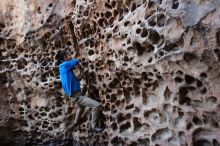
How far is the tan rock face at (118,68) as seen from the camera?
3504 millimetres

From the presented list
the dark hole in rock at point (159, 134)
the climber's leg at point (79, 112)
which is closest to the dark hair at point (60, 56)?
the climber's leg at point (79, 112)

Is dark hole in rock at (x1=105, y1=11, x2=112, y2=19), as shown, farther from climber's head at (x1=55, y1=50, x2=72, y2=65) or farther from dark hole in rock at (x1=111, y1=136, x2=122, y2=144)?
dark hole in rock at (x1=111, y1=136, x2=122, y2=144)

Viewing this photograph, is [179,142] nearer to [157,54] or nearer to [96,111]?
[157,54]

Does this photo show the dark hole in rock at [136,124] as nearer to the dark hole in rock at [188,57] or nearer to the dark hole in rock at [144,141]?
the dark hole in rock at [144,141]

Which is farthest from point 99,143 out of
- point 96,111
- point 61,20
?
point 61,20

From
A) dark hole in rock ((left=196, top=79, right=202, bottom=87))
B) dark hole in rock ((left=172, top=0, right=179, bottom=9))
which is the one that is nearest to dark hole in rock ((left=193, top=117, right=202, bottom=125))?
dark hole in rock ((left=196, top=79, right=202, bottom=87))

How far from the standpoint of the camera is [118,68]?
4465mm

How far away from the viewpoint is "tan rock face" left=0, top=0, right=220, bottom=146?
350 centimetres

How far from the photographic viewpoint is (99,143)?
491cm

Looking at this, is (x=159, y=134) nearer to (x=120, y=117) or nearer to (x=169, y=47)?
(x=120, y=117)

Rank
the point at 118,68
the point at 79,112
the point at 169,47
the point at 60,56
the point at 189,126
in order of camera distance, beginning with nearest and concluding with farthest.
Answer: the point at 189,126
the point at 169,47
the point at 118,68
the point at 79,112
the point at 60,56

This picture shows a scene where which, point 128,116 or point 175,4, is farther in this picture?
point 128,116

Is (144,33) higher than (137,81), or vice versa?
(144,33)

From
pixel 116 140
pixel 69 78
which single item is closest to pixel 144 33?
pixel 69 78
